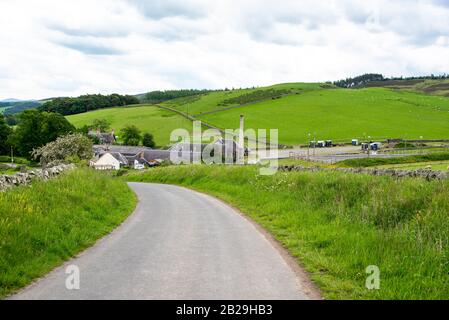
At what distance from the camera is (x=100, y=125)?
5886 inches

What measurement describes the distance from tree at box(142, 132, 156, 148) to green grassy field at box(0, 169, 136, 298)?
365 ft

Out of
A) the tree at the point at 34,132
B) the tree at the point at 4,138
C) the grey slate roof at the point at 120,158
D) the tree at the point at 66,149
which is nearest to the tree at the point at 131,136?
the grey slate roof at the point at 120,158

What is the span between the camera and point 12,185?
14977mm

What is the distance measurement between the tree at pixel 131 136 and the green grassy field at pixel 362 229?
4441 inches

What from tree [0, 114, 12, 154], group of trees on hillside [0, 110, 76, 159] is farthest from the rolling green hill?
group of trees on hillside [0, 110, 76, 159]

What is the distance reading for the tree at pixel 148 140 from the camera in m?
129

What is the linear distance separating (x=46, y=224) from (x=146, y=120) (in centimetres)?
14132

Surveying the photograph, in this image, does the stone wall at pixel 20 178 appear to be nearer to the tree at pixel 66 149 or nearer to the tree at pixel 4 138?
the tree at pixel 66 149

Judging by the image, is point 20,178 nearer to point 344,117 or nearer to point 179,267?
point 179,267

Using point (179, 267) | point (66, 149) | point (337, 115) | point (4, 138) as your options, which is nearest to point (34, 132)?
point (4, 138)

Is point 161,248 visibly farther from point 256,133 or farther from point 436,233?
point 256,133
